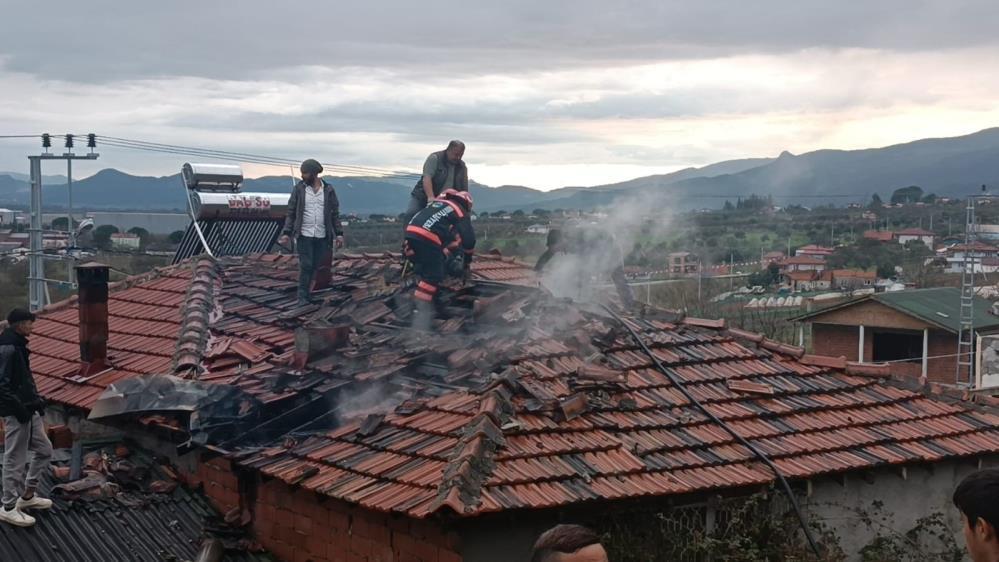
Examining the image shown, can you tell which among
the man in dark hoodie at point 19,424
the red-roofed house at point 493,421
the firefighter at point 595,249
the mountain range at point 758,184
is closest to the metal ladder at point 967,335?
the mountain range at point 758,184

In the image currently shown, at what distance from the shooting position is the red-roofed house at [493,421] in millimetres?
8938

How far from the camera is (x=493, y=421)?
9461 millimetres

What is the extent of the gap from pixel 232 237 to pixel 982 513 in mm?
18516

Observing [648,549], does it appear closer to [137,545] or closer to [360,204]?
[137,545]

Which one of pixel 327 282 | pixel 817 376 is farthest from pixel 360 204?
pixel 817 376

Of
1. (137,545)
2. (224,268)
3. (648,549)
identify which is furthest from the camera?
(224,268)

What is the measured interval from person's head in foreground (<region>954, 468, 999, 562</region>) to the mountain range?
959 inches

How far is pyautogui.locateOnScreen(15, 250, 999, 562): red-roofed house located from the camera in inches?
352

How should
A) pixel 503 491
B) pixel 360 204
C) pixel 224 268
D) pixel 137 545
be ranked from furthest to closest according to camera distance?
1. pixel 360 204
2. pixel 224 268
3. pixel 137 545
4. pixel 503 491

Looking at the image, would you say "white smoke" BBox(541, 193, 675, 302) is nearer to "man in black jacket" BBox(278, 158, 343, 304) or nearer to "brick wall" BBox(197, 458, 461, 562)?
"man in black jacket" BBox(278, 158, 343, 304)

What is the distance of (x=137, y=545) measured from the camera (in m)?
10.6

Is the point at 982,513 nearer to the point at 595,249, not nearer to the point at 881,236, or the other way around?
the point at 595,249

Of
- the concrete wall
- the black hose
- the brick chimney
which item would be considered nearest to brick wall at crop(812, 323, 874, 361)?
the concrete wall

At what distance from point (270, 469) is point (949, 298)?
1097 inches
